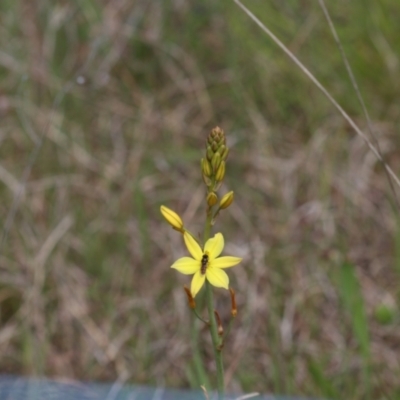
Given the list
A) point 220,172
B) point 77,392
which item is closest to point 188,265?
point 220,172

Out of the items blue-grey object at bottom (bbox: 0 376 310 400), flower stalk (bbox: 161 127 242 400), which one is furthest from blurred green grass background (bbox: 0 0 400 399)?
flower stalk (bbox: 161 127 242 400)

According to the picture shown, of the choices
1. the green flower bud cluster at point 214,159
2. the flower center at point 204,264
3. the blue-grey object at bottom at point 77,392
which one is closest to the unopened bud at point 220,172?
the green flower bud cluster at point 214,159

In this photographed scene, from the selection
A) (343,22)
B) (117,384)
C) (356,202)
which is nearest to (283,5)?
(343,22)

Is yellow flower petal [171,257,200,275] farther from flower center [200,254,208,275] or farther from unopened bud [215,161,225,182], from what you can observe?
unopened bud [215,161,225,182]

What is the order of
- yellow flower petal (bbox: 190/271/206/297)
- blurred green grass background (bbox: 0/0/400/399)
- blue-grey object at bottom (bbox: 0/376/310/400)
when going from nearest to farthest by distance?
yellow flower petal (bbox: 190/271/206/297) → blue-grey object at bottom (bbox: 0/376/310/400) → blurred green grass background (bbox: 0/0/400/399)

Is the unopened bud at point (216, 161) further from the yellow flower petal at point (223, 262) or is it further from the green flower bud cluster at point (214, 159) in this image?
the yellow flower petal at point (223, 262)

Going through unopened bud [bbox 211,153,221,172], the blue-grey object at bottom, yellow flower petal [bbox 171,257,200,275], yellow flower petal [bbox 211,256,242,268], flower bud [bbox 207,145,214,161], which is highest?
flower bud [bbox 207,145,214,161]

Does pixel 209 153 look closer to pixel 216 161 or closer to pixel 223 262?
pixel 216 161
